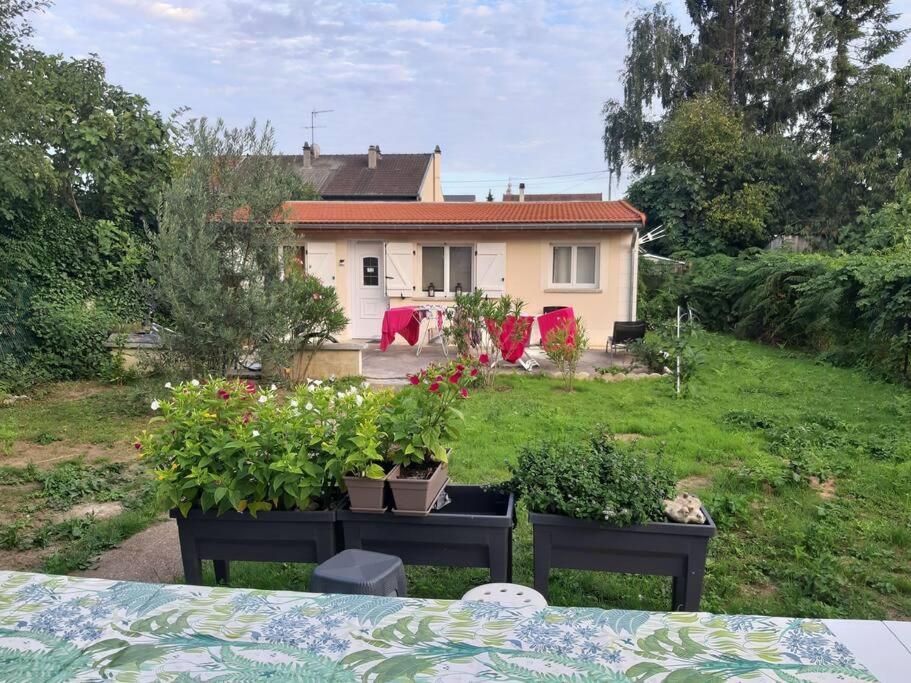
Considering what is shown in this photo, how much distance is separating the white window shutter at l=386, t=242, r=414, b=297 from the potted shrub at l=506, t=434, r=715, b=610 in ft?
33.7

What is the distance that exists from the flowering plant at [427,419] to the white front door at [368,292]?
1028 centimetres

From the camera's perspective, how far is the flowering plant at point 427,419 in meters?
2.79

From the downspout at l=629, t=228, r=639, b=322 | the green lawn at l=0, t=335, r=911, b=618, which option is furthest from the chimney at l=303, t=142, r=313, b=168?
the green lawn at l=0, t=335, r=911, b=618

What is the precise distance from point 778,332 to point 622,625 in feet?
43.0

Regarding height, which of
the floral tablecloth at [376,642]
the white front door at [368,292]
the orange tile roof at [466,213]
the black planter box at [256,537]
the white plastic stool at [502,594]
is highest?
the orange tile roof at [466,213]

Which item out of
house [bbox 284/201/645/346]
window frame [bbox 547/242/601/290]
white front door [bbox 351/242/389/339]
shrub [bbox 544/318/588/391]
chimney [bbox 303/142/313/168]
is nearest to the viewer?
shrub [bbox 544/318/588/391]

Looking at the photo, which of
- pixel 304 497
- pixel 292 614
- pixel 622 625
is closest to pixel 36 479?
pixel 304 497

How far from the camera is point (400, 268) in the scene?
1282 cm

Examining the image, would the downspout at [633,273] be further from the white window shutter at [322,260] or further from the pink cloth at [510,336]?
the white window shutter at [322,260]

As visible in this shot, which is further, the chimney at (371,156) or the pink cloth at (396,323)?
the chimney at (371,156)

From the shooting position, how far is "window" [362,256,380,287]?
43.1ft

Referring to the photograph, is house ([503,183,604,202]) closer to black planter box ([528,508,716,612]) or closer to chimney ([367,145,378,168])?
chimney ([367,145,378,168])

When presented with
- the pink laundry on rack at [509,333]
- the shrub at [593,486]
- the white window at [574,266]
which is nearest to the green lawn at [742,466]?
the pink laundry on rack at [509,333]

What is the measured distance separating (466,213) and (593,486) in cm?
1100
